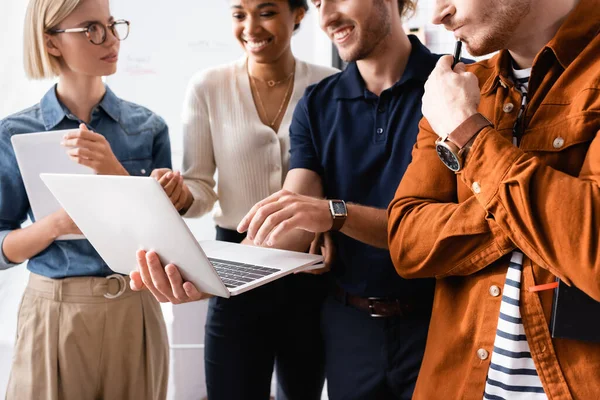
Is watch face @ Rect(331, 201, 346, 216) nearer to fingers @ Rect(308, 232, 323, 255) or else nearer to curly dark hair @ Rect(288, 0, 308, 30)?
fingers @ Rect(308, 232, 323, 255)

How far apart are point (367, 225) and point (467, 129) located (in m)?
0.44

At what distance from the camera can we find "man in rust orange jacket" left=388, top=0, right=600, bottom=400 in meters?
0.90

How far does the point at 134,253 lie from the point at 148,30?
2.19 meters

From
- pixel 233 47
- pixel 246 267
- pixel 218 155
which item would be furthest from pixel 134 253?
pixel 233 47

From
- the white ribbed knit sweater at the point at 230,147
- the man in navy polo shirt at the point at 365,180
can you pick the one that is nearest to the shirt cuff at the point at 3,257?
the white ribbed knit sweater at the point at 230,147

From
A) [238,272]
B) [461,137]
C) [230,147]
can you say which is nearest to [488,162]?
[461,137]

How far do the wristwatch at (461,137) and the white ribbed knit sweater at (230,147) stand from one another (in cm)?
99

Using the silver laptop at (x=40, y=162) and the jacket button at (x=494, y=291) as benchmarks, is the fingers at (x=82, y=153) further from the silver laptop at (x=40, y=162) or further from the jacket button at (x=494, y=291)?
the jacket button at (x=494, y=291)

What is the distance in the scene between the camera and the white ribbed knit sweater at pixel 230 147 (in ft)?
6.45

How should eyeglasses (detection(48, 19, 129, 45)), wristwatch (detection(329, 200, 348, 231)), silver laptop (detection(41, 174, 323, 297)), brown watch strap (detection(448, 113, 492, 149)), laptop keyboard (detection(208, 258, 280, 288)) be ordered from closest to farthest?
brown watch strap (detection(448, 113, 492, 149)) < silver laptop (detection(41, 174, 323, 297)) < laptop keyboard (detection(208, 258, 280, 288)) < wristwatch (detection(329, 200, 348, 231)) < eyeglasses (detection(48, 19, 129, 45))

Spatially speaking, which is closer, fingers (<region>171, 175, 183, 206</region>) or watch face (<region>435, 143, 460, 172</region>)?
watch face (<region>435, 143, 460, 172</region>)

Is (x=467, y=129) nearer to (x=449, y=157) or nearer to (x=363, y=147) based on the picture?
(x=449, y=157)

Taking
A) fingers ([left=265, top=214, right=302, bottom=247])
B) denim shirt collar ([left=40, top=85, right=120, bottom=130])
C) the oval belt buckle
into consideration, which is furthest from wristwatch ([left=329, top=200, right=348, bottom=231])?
denim shirt collar ([left=40, top=85, right=120, bottom=130])

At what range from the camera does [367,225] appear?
1.37 m
